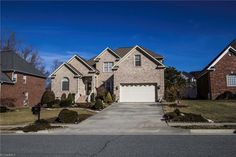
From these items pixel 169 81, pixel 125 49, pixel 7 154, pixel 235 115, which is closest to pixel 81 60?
pixel 125 49

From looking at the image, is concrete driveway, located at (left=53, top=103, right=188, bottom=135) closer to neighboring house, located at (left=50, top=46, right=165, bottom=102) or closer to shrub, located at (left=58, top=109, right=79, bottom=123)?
shrub, located at (left=58, top=109, right=79, bottom=123)

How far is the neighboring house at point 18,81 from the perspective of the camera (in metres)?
39.4

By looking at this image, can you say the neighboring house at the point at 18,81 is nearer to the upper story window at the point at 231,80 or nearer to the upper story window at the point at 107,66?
the upper story window at the point at 107,66

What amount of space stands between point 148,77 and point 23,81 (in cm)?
1750

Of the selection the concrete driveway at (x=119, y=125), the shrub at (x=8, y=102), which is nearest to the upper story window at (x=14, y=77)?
the shrub at (x=8, y=102)

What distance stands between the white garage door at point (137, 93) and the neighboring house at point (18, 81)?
1384 cm

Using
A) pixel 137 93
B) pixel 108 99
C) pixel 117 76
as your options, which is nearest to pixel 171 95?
pixel 137 93

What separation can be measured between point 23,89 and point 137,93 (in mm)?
15922

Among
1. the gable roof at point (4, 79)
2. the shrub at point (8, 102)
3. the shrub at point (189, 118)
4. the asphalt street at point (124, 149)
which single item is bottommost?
the asphalt street at point (124, 149)

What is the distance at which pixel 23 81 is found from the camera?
4328 centimetres

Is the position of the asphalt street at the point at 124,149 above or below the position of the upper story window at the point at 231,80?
below

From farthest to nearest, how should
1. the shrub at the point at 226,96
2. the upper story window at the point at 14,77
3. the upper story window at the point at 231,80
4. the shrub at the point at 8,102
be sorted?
the upper story window at the point at 14,77 → the upper story window at the point at 231,80 → the shrub at the point at 226,96 → the shrub at the point at 8,102

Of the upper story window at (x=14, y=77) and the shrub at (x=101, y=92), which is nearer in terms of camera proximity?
the shrub at (x=101, y=92)

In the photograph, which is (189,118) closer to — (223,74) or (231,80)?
(223,74)
